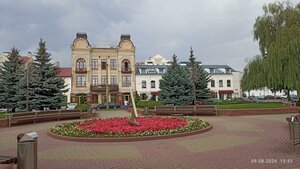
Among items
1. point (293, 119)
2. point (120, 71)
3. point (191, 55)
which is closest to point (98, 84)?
point (120, 71)

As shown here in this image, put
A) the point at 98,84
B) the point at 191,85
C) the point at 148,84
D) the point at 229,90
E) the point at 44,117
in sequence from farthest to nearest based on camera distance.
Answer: the point at 229,90 → the point at 148,84 → the point at 98,84 → the point at 191,85 → the point at 44,117

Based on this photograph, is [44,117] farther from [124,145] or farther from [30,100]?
[124,145]

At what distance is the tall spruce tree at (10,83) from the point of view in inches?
1202

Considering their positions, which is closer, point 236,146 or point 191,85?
point 236,146

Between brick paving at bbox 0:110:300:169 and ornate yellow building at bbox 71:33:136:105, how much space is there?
41397 millimetres

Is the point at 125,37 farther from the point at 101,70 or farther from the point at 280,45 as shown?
the point at 280,45

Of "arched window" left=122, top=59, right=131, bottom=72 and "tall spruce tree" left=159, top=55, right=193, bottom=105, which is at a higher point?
"arched window" left=122, top=59, right=131, bottom=72

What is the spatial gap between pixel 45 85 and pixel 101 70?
26.0 m

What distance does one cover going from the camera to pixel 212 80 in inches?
2413

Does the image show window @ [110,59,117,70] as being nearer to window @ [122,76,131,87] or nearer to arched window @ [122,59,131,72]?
arched window @ [122,59,131,72]

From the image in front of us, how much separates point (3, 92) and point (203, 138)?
94.7 ft

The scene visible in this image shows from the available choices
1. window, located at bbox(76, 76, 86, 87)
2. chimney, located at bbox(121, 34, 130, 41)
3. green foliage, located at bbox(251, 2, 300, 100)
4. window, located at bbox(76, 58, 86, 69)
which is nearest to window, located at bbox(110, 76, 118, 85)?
window, located at bbox(76, 76, 86, 87)

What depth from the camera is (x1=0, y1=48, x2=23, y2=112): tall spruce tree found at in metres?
30.5

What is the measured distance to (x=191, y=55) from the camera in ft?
127
